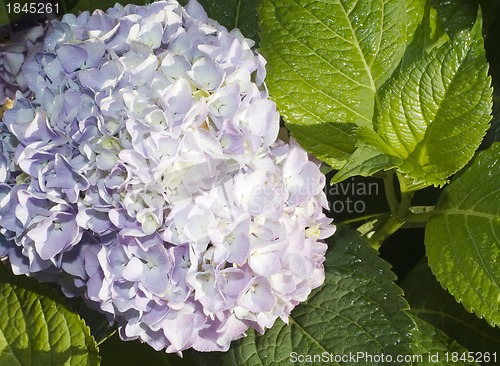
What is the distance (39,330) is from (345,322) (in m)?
0.34

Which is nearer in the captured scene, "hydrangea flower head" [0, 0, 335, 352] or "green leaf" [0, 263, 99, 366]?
"hydrangea flower head" [0, 0, 335, 352]

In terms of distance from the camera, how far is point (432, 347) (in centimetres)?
89

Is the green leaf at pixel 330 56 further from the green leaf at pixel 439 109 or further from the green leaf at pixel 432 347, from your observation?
the green leaf at pixel 432 347

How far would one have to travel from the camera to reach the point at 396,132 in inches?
32.3

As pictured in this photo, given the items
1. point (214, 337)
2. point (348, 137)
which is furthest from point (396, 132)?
point (214, 337)

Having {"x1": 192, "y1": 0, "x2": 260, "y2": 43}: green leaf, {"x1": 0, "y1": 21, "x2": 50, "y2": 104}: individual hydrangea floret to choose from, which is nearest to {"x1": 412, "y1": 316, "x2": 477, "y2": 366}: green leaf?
{"x1": 192, "y1": 0, "x2": 260, "y2": 43}: green leaf

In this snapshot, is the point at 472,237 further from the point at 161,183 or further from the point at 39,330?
the point at 39,330

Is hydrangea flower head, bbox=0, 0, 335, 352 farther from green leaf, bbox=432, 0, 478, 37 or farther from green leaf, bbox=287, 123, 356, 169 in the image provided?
green leaf, bbox=432, 0, 478, 37

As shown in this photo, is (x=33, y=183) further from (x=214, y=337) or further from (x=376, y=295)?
(x=376, y=295)

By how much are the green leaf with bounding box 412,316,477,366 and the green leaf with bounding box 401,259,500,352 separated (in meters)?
0.10

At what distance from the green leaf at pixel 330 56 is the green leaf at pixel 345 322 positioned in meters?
0.12

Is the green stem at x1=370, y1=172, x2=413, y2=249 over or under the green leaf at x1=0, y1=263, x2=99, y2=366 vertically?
over

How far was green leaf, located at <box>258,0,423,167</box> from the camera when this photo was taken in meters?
0.82

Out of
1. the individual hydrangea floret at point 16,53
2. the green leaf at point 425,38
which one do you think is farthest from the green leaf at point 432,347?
the individual hydrangea floret at point 16,53
